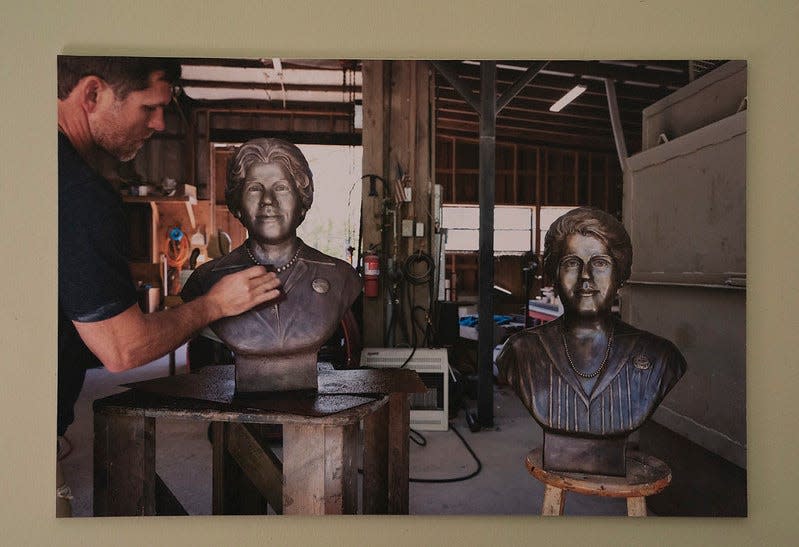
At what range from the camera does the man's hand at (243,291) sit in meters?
1.43

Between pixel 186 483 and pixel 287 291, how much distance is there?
1.15m

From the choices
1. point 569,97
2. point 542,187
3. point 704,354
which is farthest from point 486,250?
point 704,354

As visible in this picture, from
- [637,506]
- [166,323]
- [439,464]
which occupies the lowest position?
[439,464]

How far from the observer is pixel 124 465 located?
4.32 feet

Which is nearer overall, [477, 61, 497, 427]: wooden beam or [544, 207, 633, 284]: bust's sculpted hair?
[544, 207, 633, 284]: bust's sculpted hair

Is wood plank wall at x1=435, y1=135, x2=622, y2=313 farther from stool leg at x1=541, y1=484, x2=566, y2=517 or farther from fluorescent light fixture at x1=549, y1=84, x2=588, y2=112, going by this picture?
stool leg at x1=541, y1=484, x2=566, y2=517

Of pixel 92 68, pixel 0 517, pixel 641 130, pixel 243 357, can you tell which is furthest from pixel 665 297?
pixel 0 517

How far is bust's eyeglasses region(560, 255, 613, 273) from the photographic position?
4.67 ft

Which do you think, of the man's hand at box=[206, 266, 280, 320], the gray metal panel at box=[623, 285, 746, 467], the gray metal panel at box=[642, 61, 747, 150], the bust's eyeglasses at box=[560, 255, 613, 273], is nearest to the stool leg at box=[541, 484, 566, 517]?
the gray metal panel at box=[623, 285, 746, 467]

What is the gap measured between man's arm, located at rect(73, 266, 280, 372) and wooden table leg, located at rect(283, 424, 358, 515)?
397 mm

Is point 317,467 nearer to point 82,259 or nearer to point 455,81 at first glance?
point 82,259

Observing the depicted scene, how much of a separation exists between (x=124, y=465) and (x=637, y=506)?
56.1 inches

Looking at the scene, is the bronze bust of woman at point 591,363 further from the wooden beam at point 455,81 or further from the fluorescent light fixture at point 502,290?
the fluorescent light fixture at point 502,290

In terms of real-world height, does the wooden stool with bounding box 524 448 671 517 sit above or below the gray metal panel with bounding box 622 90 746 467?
below
